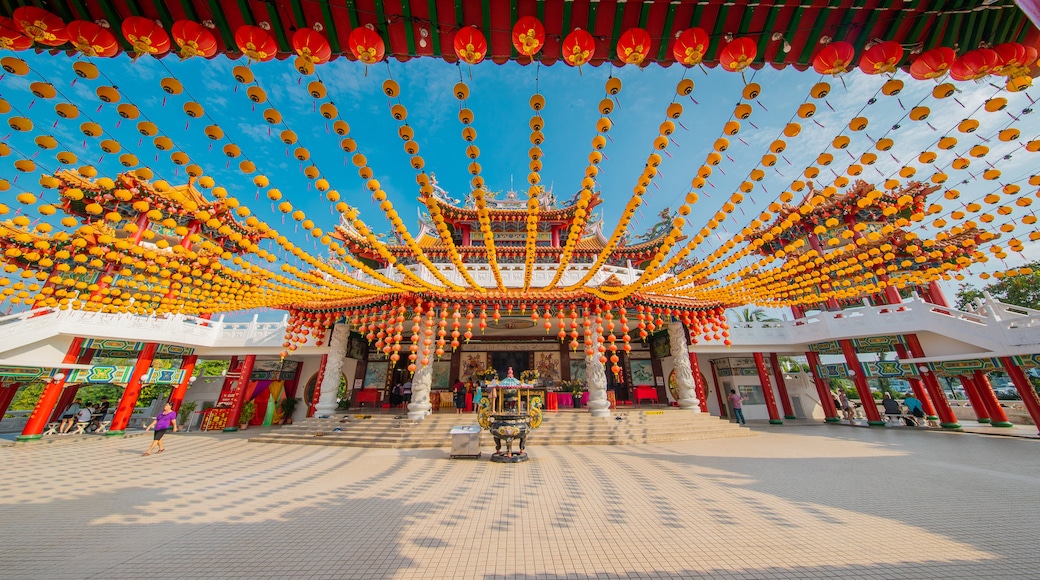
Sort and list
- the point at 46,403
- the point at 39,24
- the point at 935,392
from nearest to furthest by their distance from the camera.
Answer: the point at 39,24 → the point at 46,403 → the point at 935,392

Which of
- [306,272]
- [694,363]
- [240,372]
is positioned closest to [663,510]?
[306,272]

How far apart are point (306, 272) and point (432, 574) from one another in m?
5.71

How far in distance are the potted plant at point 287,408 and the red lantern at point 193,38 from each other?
16171mm

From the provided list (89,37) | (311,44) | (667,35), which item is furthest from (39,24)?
(667,35)

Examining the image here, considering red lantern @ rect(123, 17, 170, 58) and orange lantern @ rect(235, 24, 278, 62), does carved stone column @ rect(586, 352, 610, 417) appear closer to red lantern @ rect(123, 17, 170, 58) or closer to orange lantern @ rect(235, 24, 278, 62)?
orange lantern @ rect(235, 24, 278, 62)

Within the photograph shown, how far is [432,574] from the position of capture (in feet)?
10.00

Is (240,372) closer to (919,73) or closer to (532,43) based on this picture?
(532,43)

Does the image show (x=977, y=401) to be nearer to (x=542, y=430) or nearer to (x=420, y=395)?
(x=542, y=430)

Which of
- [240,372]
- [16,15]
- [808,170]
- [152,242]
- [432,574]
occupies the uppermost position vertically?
[152,242]

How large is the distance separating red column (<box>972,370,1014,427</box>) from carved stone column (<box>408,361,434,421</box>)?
1832cm

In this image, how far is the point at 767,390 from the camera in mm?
15141

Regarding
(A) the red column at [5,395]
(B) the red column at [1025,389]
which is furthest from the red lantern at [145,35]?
(B) the red column at [1025,389]

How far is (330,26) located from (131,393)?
1711 cm

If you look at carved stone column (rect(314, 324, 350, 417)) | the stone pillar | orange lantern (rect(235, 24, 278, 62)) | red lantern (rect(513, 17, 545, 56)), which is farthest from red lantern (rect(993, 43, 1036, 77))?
carved stone column (rect(314, 324, 350, 417))
